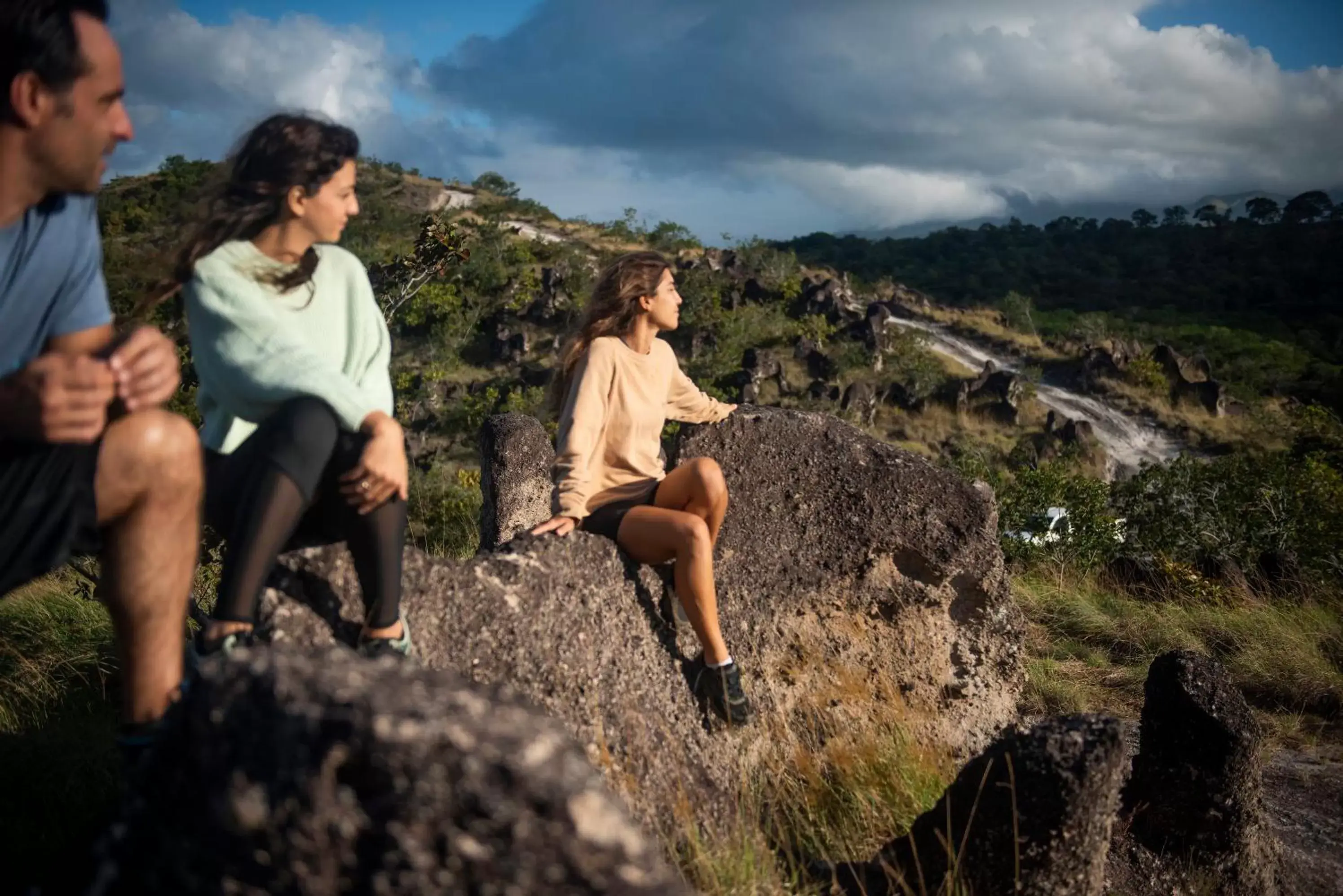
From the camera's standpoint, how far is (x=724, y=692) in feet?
10.4

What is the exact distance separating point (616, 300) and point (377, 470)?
1607mm

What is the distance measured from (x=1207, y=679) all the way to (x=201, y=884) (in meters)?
3.34

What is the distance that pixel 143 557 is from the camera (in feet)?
6.18

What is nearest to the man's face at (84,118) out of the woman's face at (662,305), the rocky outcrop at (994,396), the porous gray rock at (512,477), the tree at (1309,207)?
the woman's face at (662,305)

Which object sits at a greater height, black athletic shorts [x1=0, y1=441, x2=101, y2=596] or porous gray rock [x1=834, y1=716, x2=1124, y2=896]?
black athletic shorts [x1=0, y1=441, x2=101, y2=596]

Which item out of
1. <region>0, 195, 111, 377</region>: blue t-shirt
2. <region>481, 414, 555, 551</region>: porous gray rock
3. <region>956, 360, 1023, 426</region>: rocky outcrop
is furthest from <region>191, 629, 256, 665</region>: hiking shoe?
<region>956, 360, 1023, 426</region>: rocky outcrop

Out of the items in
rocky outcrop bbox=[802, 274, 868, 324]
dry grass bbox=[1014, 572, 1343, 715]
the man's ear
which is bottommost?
dry grass bbox=[1014, 572, 1343, 715]

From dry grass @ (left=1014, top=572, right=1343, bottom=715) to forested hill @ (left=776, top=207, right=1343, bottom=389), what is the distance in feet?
98.6

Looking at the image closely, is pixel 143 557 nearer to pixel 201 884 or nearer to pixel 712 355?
pixel 201 884

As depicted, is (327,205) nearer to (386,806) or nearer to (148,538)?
(148,538)

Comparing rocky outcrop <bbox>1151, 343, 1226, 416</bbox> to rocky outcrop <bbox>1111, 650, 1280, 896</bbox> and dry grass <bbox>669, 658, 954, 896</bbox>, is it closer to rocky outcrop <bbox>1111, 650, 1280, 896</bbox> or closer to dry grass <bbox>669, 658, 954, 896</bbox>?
rocky outcrop <bbox>1111, 650, 1280, 896</bbox>

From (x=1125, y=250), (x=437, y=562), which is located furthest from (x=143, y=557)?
(x=1125, y=250)

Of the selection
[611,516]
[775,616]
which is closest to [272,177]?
[611,516]

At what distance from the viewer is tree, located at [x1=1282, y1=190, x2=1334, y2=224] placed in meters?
55.9
